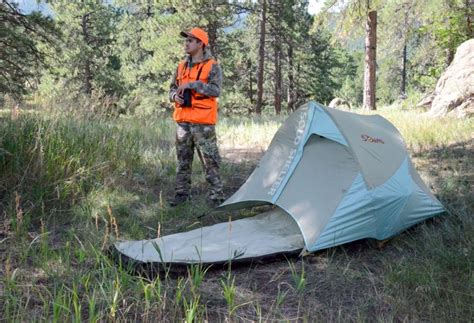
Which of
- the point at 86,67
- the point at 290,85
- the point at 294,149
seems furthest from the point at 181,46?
the point at 290,85

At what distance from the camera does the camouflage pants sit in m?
5.09

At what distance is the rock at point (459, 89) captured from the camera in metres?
9.31

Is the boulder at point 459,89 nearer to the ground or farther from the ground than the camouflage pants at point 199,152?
farther from the ground

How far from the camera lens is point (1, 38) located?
6898 mm

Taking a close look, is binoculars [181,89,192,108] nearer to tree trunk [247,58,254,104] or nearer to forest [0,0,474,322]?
forest [0,0,474,322]

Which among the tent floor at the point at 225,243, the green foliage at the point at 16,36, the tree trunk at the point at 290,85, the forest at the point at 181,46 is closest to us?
the tent floor at the point at 225,243

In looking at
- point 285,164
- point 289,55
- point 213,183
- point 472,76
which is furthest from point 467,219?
point 289,55

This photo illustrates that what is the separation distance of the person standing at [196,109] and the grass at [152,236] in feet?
0.96

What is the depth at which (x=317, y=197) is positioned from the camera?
13.5ft

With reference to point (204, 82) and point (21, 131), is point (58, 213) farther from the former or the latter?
point (204, 82)

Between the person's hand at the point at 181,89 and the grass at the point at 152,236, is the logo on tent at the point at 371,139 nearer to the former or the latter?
the grass at the point at 152,236

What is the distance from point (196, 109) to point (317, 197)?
1.73 meters

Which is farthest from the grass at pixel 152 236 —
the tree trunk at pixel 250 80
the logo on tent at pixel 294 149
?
the tree trunk at pixel 250 80

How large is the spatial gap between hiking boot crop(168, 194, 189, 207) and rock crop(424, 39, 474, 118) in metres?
6.35
